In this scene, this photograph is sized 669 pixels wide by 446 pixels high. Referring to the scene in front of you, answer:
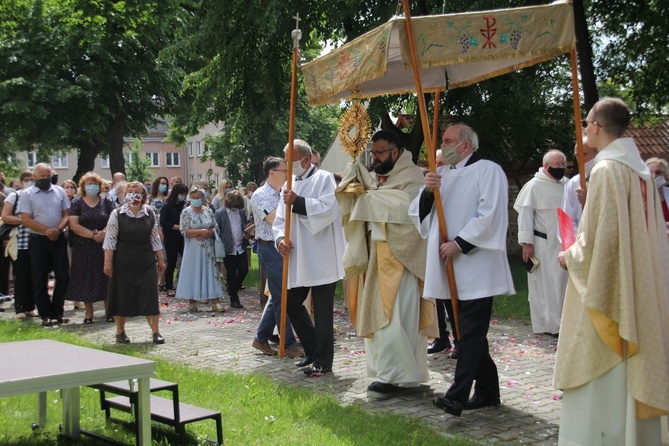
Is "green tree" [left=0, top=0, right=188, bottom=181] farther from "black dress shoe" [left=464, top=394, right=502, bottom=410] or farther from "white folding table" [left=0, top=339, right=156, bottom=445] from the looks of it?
"black dress shoe" [left=464, top=394, right=502, bottom=410]

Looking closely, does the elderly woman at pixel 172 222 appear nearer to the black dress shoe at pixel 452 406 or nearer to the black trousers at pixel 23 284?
the black trousers at pixel 23 284

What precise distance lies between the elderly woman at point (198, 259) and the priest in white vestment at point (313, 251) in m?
5.13

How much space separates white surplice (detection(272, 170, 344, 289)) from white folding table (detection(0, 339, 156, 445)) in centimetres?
294

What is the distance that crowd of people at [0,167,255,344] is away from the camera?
10523mm

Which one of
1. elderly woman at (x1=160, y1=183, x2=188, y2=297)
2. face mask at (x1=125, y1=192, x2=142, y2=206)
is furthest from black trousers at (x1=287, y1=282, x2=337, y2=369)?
elderly woman at (x1=160, y1=183, x2=188, y2=297)

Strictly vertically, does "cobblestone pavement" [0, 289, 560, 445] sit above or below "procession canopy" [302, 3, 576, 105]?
below

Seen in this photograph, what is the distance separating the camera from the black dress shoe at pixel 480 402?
269 inches

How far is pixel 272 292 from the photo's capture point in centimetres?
946

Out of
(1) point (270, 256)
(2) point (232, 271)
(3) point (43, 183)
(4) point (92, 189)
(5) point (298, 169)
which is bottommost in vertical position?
(2) point (232, 271)

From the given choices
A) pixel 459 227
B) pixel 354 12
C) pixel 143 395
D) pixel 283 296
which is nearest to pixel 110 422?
pixel 143 395

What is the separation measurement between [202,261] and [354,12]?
5.28 meters

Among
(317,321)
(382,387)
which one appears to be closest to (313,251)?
(317,321)

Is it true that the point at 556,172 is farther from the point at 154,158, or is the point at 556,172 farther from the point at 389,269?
the point at 154,158

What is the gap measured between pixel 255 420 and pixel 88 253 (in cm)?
656
